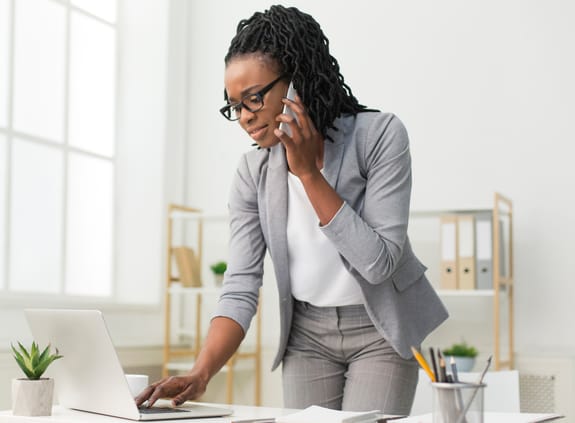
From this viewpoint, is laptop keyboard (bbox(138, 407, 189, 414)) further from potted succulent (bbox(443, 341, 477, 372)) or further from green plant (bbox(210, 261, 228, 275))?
green plant (bbox(210, 261, 228, 275))

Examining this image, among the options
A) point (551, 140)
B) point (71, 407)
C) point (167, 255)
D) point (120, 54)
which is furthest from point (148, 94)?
point (71, 407)

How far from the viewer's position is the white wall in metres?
3.55

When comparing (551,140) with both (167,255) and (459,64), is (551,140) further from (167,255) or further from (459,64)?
(167,255)

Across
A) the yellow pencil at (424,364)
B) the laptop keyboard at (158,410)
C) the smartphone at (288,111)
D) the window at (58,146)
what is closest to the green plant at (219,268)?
the window at (58,146)

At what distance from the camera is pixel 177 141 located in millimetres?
4297

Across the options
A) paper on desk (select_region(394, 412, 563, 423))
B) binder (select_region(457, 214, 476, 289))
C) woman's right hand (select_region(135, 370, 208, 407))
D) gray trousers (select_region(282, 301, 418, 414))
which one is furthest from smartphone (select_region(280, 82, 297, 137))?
binder (select_region(457, 214, 476, 289))

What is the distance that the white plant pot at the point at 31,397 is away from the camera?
1.47 meters

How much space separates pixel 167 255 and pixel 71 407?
2380 millimetres

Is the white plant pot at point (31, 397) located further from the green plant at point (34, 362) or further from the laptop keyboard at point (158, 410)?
the laptop keyboard at point (158, 410)

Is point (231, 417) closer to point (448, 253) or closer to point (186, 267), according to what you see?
point (448, 253)

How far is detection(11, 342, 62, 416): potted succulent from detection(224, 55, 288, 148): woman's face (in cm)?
57

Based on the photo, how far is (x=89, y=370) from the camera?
1.49 m

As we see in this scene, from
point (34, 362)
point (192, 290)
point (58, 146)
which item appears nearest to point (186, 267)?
point (192, 290)

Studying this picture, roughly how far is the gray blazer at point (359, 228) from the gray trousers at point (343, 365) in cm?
3
